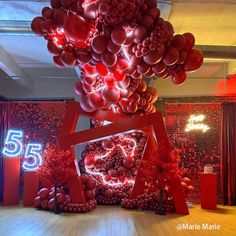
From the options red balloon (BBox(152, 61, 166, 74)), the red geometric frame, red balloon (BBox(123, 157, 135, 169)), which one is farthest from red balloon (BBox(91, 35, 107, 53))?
red balloon (BBox(123, 157, 135, 169))

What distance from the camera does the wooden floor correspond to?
4.96 meters

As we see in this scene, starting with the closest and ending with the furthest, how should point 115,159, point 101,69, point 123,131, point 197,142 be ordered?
point 101,69 → point 123,131 → point 115,159 → point 197,142

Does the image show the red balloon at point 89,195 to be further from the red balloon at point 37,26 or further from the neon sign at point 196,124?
the red balloon at point 37,26

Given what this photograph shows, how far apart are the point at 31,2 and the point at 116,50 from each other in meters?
1.45

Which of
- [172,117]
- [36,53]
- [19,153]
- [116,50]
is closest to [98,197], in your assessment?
[19,153]

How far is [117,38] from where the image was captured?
3629 mm

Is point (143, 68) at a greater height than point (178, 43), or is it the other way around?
point (178, 43)

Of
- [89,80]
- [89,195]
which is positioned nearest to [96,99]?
[89,80]

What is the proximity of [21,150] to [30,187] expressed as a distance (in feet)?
3.44

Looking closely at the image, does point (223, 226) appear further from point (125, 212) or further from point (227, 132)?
point (227, 132)

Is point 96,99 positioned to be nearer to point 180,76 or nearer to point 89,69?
point 89,69

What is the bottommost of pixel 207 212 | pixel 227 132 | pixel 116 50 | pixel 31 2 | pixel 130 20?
pixel 207 212

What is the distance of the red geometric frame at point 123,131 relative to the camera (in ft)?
21.7

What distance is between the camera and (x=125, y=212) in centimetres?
668
